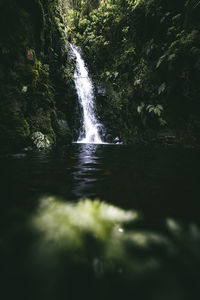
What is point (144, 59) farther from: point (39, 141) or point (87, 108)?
point (39, 141)

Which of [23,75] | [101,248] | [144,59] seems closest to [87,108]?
[144,59]

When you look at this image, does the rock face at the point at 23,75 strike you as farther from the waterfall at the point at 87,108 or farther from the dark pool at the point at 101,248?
the dark pool at the point at 101,248

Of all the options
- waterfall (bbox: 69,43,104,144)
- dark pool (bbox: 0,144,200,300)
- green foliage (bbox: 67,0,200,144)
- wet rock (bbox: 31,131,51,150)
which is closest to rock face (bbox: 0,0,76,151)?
wet rock (bbox: 31,131,51,150)

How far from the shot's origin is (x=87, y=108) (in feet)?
41.3

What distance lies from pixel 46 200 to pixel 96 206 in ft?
1.65

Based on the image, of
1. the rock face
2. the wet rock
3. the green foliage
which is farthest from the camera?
the green foliage

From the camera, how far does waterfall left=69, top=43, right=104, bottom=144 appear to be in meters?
11.8

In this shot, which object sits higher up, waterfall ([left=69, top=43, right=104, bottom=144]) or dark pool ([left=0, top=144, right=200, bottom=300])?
waterfall ([left=69, top=43, right=104, bottom=144])

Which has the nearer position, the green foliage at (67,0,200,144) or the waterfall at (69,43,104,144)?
the green foliage at (67,0,200,144)

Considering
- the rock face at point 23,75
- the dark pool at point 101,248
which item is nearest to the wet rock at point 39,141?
the rock face at point 23,75

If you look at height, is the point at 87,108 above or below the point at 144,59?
below

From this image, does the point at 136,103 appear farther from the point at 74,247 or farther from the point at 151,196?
the point at 74,247

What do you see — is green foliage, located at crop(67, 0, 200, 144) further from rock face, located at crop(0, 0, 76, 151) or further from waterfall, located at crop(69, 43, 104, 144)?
rock face, located at crop(0, 0, 76, 151)

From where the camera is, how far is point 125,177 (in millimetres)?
2225
